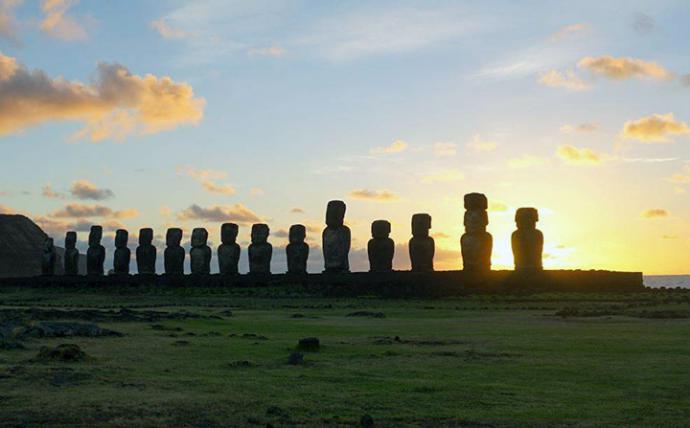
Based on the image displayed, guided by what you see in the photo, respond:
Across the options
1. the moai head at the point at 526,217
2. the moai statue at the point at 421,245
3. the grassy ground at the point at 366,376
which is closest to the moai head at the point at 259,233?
the moai statue at the point at 421,245

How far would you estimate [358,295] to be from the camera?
3169 cm

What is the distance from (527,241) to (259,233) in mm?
12580

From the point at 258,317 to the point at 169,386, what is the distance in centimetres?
1216

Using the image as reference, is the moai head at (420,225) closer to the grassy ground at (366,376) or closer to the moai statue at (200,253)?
the moai statue at (200,253)

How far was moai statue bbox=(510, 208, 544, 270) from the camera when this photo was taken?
30984 mm

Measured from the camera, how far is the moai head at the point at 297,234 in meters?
37.3

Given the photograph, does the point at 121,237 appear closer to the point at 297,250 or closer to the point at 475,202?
the point at 297,250

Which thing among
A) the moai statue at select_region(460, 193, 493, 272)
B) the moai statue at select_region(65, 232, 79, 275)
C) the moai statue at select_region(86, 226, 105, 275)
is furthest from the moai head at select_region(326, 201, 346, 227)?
the moai statue at select_region(65, 232, 79, 275)

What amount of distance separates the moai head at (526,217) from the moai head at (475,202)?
1.35 meters

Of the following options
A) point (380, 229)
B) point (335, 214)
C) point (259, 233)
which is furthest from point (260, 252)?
point (380, 229)

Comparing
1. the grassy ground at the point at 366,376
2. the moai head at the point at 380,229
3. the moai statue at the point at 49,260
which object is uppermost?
the moai head at the point at 380,229

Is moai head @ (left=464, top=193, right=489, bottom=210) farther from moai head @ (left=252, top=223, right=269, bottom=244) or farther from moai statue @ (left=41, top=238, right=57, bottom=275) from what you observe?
moai statue @ (left=41, top=238, right=57, bottom=275)

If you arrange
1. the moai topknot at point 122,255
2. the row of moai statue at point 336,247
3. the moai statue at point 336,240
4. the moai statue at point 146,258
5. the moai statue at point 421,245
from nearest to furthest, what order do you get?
the row of moai statue at point 336,247
the moai statue at point 421,245
the moai statue at point 336,240
the moai statue at point 146,258
the moai topknot at point 122,255

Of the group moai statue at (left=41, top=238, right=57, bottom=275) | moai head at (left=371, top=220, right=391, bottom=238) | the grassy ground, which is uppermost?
moai head at (left=371, top=220, right=391, bottom=238)
